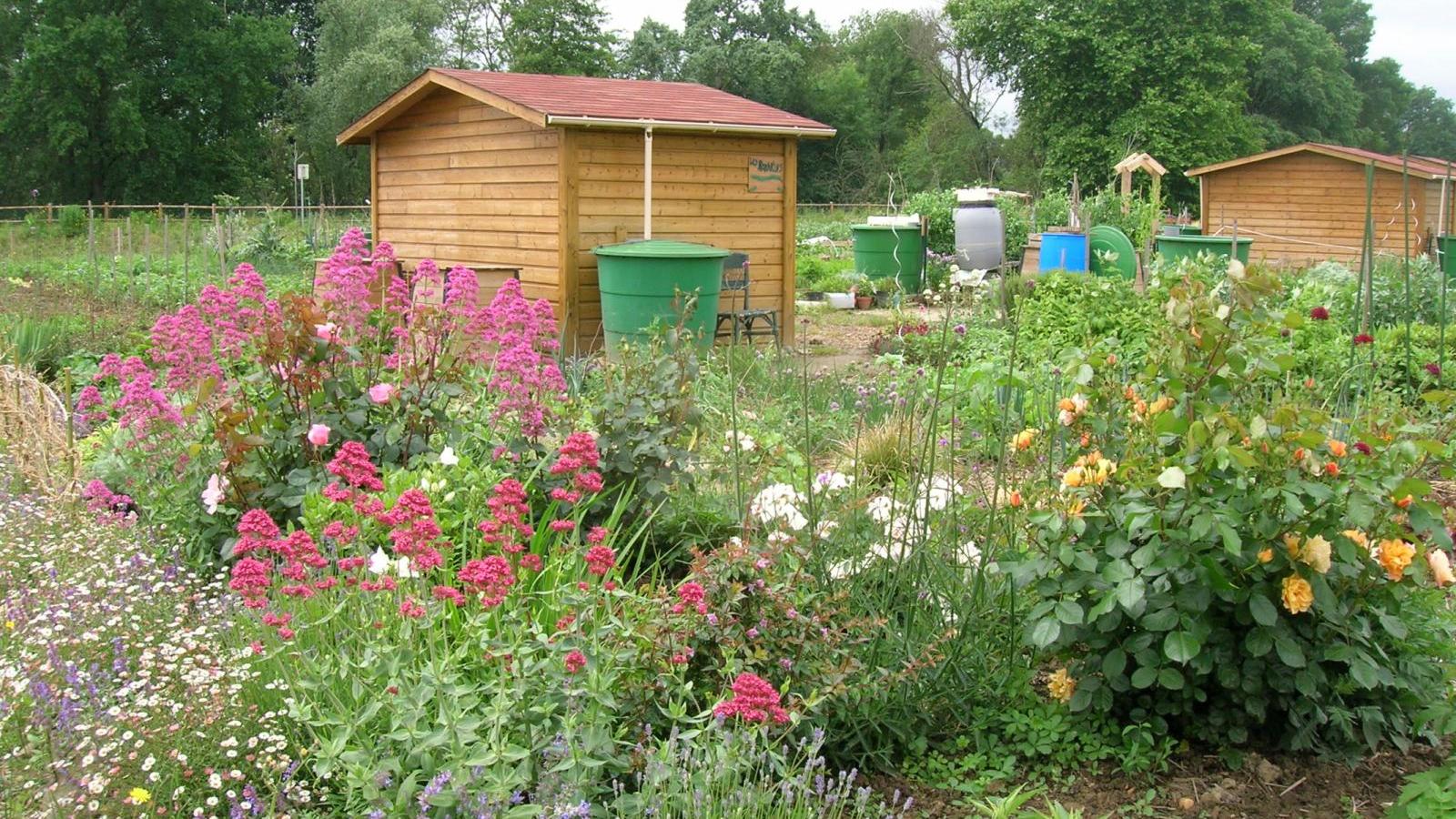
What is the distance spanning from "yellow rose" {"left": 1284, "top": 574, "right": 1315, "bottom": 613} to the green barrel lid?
7080 mm

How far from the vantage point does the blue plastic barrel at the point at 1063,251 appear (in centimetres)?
1461

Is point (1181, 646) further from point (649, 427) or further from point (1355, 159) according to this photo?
point (1355, 159)

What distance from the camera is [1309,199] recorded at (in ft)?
72.4

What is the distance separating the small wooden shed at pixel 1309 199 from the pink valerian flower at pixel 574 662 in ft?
67.7

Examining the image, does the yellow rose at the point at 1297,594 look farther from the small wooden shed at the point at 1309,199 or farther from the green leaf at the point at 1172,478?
the small wooden shed at the point at 1309,199

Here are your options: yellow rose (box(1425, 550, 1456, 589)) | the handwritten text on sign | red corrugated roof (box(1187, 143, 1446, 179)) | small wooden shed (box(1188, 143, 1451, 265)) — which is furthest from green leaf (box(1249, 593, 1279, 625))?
small wooden shed (box(1188, 143, 1451, 265))

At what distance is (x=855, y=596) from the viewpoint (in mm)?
3119

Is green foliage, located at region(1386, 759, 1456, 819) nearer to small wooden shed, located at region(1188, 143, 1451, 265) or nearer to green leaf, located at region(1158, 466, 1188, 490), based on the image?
green leaf, located at region(1158, 466, 1188, 490)

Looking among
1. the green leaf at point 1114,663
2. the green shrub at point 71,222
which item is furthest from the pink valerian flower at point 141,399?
the green shrub at point 71,222

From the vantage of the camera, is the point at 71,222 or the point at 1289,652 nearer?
the point at 1289,652

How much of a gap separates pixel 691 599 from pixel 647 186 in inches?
336

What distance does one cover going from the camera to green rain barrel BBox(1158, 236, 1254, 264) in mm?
13484

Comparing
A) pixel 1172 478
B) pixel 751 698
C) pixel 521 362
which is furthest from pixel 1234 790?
pixel 521 362

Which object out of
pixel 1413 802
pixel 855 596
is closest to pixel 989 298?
pixel 855 596
